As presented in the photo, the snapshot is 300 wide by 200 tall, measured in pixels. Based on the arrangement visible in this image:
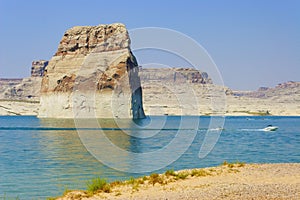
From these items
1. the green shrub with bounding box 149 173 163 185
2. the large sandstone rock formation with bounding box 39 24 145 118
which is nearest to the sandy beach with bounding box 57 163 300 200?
the green shrub with bounding box 149 173 163 185

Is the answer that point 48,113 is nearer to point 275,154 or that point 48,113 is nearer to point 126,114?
point 126,114

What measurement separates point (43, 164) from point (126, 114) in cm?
7807

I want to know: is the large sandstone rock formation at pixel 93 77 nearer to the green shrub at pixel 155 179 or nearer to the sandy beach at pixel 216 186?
the sandy beach at pixel 216 186

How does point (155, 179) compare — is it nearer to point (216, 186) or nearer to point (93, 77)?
point (216, 186)

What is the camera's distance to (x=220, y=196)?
15.1 m

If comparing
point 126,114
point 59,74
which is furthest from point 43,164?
point 59,74

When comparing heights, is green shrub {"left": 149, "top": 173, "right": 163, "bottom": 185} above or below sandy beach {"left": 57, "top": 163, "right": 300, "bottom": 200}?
above

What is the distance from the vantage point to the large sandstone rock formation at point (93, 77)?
10694 cm

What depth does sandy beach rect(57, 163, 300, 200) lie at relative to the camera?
1547 cm

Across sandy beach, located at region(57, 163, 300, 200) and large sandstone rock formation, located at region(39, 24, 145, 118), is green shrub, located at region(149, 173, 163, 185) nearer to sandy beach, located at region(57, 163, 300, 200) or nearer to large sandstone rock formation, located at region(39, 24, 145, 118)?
sandy beach, located at region(57, 163, 300, 200)

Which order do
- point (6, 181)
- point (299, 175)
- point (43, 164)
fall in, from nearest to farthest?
point (299, 175)
point (6, 181)
point (43, 164)

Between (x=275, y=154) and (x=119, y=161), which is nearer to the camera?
(x=119, y=161)

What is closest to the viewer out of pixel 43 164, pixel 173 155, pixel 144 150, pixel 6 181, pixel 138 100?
pixel 6 181

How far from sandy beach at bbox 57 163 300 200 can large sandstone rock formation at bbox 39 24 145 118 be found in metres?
85.4
